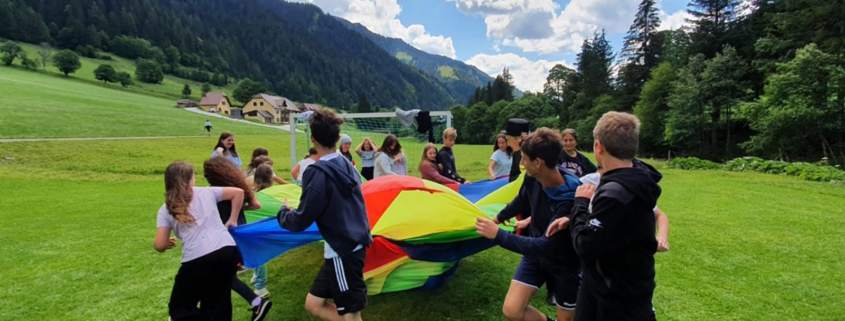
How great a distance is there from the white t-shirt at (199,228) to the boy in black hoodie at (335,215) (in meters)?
0.58

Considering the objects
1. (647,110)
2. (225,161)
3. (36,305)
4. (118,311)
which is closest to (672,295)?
(225,161)

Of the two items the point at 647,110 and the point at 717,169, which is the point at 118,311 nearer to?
the point at 717,169

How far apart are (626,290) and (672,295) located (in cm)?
311

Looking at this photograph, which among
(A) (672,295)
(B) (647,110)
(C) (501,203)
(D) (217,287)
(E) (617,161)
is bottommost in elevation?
(A) (672,295)

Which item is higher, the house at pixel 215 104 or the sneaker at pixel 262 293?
the house at pixel 215 104

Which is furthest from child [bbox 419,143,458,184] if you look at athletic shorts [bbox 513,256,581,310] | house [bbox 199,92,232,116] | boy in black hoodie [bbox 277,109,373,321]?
house [bbox 199,92,232,116]

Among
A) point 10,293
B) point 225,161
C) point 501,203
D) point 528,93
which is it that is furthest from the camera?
point 528,93

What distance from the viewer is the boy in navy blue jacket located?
2414mm

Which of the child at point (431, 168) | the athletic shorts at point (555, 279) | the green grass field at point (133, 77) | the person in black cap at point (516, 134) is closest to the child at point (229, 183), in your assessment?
the athletic shorts at point (555, 279)

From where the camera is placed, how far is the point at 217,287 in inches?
115

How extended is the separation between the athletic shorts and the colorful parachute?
2.06 ft

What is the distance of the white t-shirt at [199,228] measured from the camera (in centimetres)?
277

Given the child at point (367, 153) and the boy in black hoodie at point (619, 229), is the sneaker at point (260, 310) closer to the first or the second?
the boy in black hoodie at point (619, 229)

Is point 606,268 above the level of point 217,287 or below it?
above
